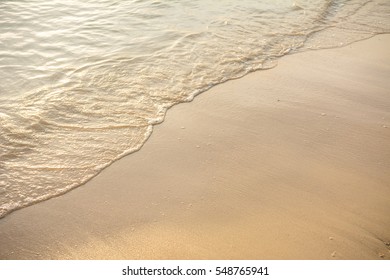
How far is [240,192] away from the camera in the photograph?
105 inches

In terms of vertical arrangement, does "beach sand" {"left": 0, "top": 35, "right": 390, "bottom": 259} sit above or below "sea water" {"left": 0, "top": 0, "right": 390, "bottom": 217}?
below

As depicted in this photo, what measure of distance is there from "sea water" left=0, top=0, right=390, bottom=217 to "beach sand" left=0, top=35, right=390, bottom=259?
31 cm

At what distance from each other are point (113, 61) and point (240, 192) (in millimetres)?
2861

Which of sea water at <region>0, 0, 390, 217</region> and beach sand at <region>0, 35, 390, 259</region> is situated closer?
beach sand at <region>0, 35, 390, 259</region>

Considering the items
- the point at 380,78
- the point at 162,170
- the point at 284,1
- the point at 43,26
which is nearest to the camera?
the point at 162,170

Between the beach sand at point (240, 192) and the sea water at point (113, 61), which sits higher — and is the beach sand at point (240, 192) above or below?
below

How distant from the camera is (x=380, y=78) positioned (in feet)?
13.5

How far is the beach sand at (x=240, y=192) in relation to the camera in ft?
7.55

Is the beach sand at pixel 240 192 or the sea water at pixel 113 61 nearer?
the beach sand at pixel 240 192

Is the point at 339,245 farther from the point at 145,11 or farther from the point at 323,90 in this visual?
the point at 145,11

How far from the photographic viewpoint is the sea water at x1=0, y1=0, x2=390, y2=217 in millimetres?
3057

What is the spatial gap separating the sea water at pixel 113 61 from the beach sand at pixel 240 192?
1.02ft

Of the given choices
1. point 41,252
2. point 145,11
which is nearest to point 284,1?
point 145,11

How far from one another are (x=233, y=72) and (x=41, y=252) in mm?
3126
